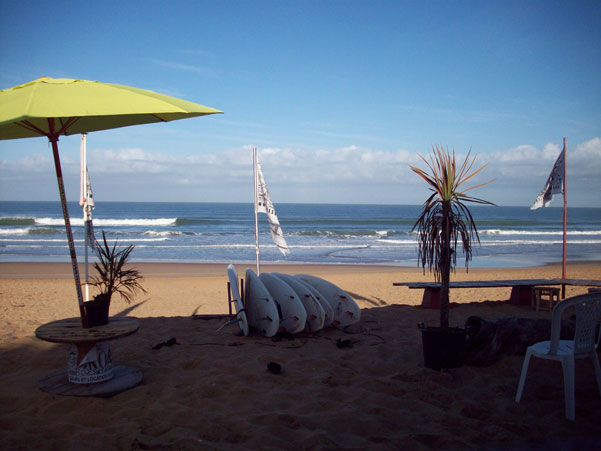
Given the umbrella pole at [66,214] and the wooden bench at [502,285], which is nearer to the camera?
the umbrella pole at [66,214]

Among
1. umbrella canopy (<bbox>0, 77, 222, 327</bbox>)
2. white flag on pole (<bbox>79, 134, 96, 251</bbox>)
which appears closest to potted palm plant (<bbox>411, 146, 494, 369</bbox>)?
umbrella canopy (<bbox>0, 77, 222, 327</bbox>)

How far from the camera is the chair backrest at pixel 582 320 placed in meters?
3.10

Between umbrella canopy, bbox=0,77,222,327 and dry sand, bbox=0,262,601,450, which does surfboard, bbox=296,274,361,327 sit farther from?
umbrella canopy, bbox=0,77,222,327

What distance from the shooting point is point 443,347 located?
161 inches

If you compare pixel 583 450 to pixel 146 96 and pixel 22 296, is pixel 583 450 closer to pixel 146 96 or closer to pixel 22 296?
pixel 146 96

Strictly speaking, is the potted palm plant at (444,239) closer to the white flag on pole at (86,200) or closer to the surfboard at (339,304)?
the surfboard at (339,304)

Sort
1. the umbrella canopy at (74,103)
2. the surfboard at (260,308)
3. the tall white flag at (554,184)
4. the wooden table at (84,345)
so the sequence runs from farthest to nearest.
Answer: the tall white flag at (554,184) → the surfboard at (260,308) → the wooden table at (84,345) → the umbrella canopy at (74,103)

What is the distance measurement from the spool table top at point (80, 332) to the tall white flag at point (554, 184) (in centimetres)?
722

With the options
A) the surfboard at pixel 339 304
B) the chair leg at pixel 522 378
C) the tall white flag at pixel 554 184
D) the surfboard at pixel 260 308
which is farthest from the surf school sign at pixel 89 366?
the tall white flag at pixel 554 184

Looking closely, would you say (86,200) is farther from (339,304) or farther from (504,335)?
(504,335)

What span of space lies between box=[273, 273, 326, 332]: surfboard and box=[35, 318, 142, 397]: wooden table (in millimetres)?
2160

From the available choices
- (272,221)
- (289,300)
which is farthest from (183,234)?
(289,300)

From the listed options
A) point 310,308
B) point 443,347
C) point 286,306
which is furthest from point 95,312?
point 443,347

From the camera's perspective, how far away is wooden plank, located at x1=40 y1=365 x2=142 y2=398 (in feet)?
11.6
